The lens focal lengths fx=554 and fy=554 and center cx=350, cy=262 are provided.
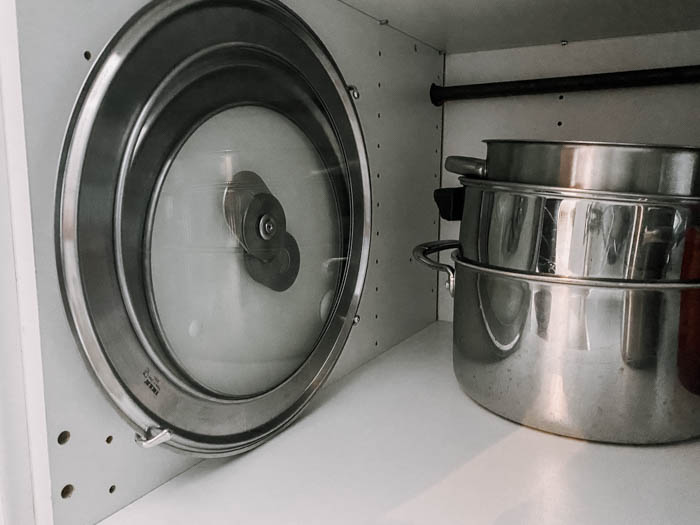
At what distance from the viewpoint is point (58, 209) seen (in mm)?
416

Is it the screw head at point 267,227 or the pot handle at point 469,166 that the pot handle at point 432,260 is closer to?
the pot handle at point 469,166

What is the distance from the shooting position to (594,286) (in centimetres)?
59

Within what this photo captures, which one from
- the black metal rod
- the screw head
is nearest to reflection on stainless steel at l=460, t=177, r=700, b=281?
the screw head

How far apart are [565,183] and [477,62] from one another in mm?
547

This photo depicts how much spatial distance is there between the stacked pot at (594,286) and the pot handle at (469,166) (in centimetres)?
3

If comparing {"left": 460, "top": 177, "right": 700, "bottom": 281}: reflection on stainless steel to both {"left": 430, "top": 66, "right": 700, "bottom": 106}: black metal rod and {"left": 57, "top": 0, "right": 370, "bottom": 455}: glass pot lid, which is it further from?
{"left": 430, "top": 66, "right": 700, "bottom": 106}: black metal rod

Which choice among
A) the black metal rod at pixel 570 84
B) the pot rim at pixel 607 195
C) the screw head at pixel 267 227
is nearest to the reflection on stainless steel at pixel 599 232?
the pot rim at pixel 607 195

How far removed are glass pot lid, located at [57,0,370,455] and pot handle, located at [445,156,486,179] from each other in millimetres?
123

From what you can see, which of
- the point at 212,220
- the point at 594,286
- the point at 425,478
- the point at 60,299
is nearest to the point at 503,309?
the point at 594,286

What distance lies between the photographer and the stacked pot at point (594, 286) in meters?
0.57

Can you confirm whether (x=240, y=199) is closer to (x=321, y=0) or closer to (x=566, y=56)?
(x=321, y=0)

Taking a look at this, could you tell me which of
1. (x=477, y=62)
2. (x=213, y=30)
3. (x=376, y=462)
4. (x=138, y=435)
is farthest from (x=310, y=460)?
(x=477, y=62)

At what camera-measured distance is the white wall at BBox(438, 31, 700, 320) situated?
0.90 meters

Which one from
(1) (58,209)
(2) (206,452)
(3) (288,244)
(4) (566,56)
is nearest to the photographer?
(1) (58,209)
